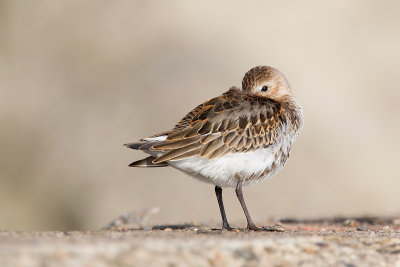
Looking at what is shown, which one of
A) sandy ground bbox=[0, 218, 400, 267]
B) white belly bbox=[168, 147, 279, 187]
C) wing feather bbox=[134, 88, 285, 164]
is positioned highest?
wing feather bbox=[134, 88, 285, 164]

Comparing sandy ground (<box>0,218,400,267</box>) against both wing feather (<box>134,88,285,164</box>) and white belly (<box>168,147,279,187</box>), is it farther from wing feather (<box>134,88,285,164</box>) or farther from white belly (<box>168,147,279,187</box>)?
wing feather (<box>134,88,285,164</box>)

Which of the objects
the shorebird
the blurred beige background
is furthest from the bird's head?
the blurred beige background

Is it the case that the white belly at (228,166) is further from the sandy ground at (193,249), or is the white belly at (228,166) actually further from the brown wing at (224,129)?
the sandy ground at (193,249)

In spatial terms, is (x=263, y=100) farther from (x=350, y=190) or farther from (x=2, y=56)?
(x=2, y=56)

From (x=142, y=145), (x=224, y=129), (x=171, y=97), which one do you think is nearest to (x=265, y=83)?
(x=224, y=129)

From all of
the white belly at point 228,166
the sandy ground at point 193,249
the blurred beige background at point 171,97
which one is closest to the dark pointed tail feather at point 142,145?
the white belly at point 228,166

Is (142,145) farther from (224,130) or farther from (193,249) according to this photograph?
(193,249)

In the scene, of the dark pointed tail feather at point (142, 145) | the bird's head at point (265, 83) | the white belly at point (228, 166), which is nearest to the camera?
the white belly at point (228, 166)
